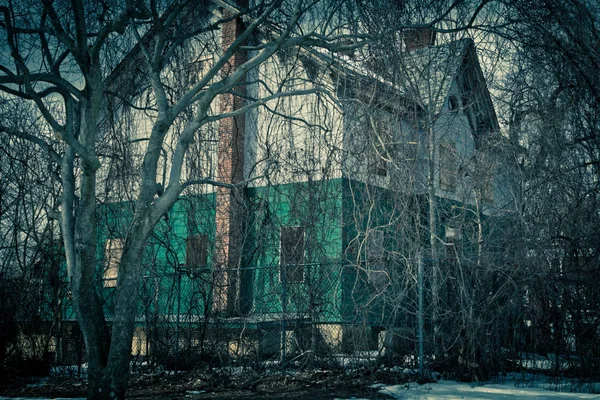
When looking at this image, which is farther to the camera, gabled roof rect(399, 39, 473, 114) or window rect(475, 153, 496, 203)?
window rect(475, 153, 496, 203)

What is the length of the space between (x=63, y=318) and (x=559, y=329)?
745 cm

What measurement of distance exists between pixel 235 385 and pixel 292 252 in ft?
8.26

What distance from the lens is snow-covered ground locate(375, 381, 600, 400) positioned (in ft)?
23.4

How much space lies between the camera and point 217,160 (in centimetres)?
1448

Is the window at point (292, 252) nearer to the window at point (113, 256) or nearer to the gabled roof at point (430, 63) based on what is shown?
the window at point (113, 256)

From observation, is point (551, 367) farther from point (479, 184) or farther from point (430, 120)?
point (430, 120)

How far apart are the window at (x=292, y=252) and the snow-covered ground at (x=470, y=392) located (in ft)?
7.66

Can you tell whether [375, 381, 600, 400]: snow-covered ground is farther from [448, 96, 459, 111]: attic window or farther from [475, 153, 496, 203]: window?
[448, 96, 459, 111]: attic window

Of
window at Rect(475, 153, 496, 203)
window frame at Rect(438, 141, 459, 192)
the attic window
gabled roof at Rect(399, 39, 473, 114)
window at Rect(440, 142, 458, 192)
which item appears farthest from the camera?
the attic window

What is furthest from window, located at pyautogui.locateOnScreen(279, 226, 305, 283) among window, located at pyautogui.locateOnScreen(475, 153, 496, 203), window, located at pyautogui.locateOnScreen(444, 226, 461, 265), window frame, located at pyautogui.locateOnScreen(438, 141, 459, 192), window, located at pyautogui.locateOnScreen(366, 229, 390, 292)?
window, located at pyautogui.locateOnScreen(475, 153, 496, 203)

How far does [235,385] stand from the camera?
8289 millimetres

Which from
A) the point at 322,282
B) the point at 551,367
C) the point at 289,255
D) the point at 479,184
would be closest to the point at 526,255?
the point at 551,367

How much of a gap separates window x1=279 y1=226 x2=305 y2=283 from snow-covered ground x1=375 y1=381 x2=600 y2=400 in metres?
2.33

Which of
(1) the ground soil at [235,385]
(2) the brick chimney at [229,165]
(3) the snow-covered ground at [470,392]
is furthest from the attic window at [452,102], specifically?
(1) the ground soil at [235,385]
